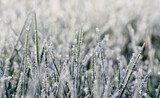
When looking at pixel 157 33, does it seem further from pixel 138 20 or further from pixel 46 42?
pixel 46 42

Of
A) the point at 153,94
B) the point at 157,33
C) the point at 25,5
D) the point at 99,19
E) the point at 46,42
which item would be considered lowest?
the point at 153,94

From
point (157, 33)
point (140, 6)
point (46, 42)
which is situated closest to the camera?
point (46, 42)

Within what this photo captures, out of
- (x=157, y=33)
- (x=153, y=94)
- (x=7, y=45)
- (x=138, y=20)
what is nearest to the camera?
(x=153, y=94)

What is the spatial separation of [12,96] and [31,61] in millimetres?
115

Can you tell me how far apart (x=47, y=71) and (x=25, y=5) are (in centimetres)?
195

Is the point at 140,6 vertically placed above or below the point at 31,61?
above

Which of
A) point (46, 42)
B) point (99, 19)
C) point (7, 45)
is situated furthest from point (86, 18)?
point (46, 42)

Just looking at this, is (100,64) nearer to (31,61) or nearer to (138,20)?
(31,61)

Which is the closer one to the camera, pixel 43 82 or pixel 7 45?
pixel 43 82

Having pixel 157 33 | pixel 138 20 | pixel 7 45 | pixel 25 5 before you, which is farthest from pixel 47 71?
pixel 25 5

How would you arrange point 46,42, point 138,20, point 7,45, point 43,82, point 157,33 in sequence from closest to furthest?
point 43,82
point 46,42
point 7,45
point 157,33
point 138,20

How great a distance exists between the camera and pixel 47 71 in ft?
4.12

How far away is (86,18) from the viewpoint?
9.20 feet

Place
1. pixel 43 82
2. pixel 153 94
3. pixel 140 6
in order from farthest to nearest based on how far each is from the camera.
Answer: pixel 140 6
pixel 153 94
pixel 43 82
